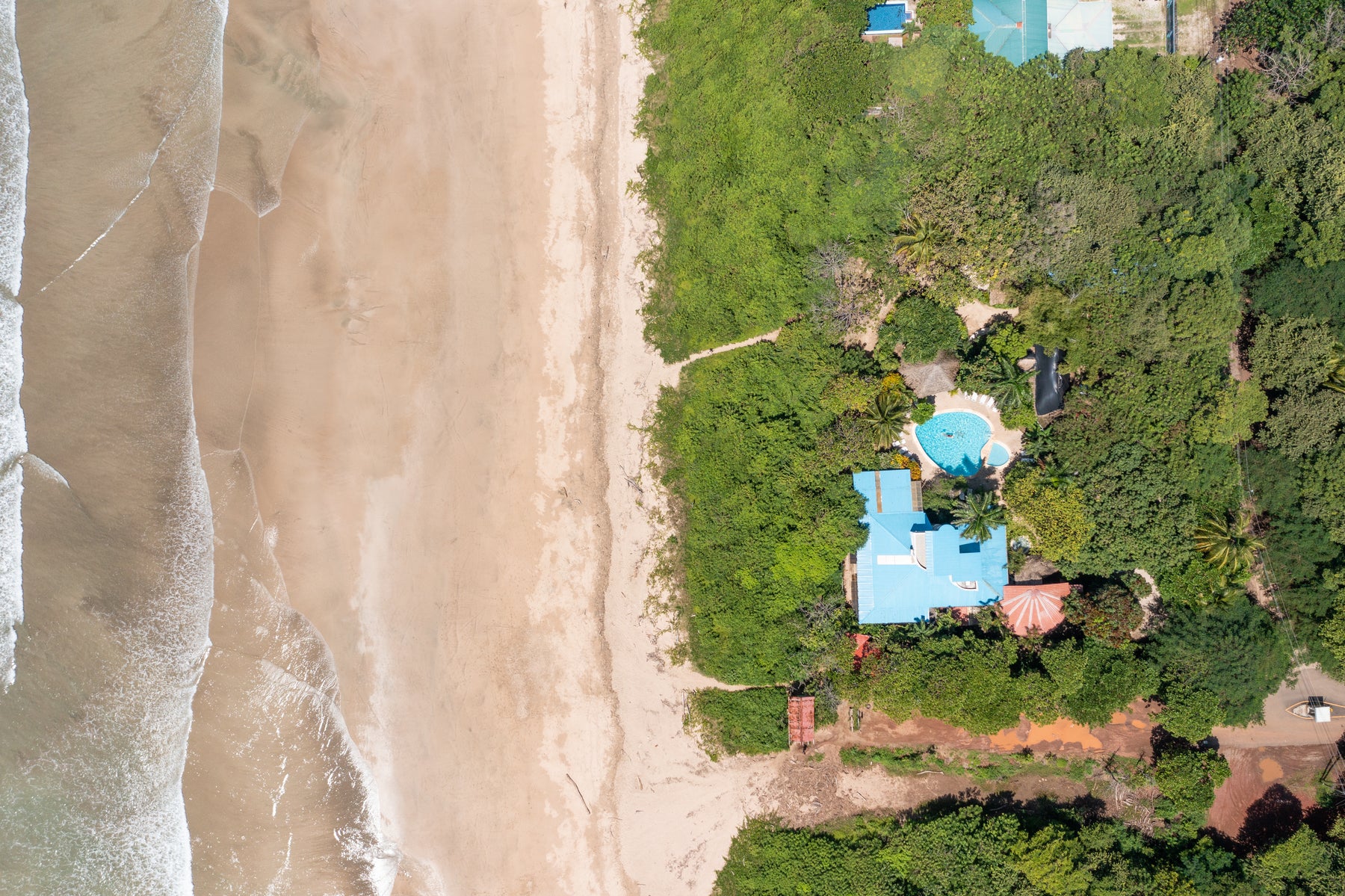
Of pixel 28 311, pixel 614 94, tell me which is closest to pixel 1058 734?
pixel 614 94

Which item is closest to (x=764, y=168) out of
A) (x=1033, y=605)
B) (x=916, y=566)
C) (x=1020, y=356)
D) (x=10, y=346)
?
(x=1020, y=356)

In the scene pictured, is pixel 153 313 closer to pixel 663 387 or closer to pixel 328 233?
pixel 328 233

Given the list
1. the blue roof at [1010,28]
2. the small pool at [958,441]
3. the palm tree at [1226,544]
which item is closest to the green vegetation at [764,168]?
the blue roof at [1010,28]

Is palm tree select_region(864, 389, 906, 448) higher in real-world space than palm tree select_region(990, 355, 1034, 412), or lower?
lower

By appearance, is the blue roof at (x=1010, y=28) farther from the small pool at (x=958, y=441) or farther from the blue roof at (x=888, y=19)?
the small pool at (x=958, y=441)

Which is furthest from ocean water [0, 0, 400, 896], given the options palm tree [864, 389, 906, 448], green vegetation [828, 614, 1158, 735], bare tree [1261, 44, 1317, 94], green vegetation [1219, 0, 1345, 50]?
bare tree [1261, 44, 1317, 94]

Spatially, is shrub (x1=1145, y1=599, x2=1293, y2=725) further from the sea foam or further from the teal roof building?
the sea foam
